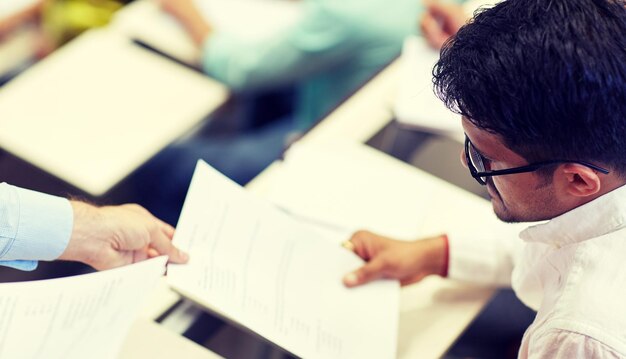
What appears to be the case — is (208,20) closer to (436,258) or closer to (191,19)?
(191,19)

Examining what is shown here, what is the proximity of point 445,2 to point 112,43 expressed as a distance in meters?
0.81

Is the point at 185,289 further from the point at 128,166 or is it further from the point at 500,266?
the point at 128,166

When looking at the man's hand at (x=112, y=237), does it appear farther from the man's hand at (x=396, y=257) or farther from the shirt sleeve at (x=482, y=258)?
the shirt sleeve at (x=482, y=258)

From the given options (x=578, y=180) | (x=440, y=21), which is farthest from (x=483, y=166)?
(x=440, y=21)

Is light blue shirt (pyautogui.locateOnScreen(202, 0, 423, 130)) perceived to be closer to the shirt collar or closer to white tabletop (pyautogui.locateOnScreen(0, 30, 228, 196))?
white tabletop (pyautogui.locateOnScreen(0, 30, 228, 196))

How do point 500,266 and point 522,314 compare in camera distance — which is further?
point 522,314

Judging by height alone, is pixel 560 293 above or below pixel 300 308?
above

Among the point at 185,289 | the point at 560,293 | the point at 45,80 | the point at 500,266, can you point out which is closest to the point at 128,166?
the point at 45,80

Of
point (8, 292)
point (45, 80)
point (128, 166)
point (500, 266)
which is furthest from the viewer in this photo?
point (45, 80)

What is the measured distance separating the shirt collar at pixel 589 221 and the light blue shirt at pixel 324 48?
0.79 metres

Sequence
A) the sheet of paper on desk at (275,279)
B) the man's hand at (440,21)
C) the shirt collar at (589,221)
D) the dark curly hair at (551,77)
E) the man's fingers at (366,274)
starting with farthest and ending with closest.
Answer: the man's hand at (440,21) < the man's fingers at (366,274) < the sheet of paper on desk at (275,279) < the shirt collar at (589,221) < the dark curly hair at (551,77)

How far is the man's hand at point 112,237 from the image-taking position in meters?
1.19

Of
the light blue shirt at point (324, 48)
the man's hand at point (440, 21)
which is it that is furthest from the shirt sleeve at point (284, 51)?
the man's hand at point (440, 21)

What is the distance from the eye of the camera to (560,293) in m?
1.10
